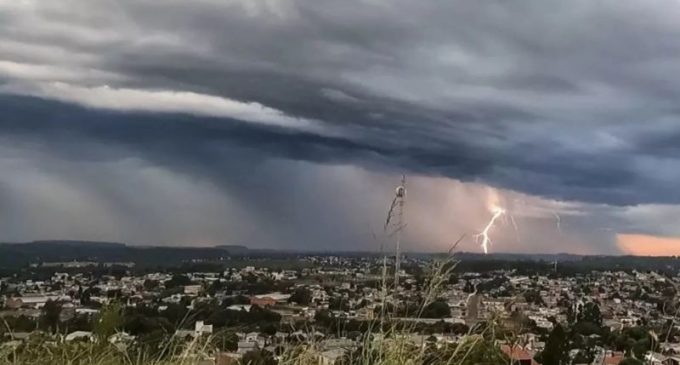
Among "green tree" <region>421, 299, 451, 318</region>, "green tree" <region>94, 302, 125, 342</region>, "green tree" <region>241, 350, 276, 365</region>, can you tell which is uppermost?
"green tree" <region>421, 299, 451, 318</region>

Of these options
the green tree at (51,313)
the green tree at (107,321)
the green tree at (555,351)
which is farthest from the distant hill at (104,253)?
the green tree at (555,351)

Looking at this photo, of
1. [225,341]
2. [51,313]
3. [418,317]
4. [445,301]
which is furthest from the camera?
[51,313]

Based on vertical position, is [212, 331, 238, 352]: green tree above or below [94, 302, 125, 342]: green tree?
below

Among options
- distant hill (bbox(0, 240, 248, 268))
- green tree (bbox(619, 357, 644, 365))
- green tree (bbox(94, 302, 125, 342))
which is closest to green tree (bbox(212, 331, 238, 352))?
green tree (bbox(94, 302, 125, 342))

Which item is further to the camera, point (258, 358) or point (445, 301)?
point (258, 358)

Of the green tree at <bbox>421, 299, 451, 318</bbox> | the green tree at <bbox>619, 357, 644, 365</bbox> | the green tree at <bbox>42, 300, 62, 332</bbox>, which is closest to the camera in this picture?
the green tree at <bbox>619, 357, 644, 365</bbox>

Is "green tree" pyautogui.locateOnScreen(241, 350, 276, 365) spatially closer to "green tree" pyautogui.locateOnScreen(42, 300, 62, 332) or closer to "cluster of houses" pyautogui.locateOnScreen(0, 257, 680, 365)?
"cluster of houses" pyautogui.locateOnScreen(0, 257, 680, 365)

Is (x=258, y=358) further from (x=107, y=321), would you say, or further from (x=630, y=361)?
(x=630, y=361)

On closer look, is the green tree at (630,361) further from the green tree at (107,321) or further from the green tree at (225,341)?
the green tree at (107,321)

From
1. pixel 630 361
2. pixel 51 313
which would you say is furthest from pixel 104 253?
pixel 630 361
